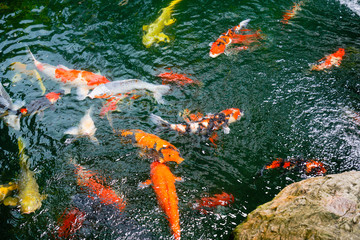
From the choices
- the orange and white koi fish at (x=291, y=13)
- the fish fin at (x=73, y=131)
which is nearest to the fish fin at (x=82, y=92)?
the fish fin at (x=73, y=131)

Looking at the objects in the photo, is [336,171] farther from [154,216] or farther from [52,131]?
[52,131]

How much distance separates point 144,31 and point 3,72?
357cm

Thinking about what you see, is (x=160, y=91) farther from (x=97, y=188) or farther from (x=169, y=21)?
(x=169, y=21)

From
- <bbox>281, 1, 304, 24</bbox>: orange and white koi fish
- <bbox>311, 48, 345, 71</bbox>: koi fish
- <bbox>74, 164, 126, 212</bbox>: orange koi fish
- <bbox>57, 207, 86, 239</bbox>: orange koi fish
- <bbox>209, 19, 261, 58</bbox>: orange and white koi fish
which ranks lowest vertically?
<bbox>57, 207, 86, 239</bbox>: orange koi fish

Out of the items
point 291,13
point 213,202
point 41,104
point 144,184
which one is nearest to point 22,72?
point 41,104

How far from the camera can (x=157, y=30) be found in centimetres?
712

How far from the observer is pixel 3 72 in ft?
20.4

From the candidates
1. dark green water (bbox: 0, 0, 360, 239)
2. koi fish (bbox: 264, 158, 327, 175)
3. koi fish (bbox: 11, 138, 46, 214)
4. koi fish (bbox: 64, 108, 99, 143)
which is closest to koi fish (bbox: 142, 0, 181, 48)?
dark green water (bbox: 0, 0, 360, 239)

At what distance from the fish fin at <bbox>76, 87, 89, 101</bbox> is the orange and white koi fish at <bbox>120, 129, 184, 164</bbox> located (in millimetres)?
1527

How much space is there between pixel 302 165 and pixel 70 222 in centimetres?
381

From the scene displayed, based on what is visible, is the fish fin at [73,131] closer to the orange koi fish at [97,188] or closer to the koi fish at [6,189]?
the orange koi fish at [97,188]

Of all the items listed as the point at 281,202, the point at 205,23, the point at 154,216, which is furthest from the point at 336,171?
the point at 205,23

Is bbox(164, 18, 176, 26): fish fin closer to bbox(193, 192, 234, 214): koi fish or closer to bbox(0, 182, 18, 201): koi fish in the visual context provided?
bbox(193, 192, 234, 214): koi fish

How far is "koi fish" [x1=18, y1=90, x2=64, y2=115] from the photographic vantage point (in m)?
5.39
